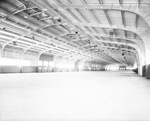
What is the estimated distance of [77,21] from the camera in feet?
49.0

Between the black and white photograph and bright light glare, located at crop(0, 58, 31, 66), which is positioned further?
bright light glare, located at crop(0, 58, 31, 66)

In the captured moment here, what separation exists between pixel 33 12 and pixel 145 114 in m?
13.8

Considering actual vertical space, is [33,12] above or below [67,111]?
above

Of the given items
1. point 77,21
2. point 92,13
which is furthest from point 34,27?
point 92,13

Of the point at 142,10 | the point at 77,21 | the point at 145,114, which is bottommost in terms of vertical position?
the point at 145,114

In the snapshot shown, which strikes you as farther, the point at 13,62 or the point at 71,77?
the point at 13,62

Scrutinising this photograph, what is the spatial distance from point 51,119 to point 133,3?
33.0 ft

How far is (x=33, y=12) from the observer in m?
13.8

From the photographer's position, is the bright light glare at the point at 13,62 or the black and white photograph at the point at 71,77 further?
the bright light glare at the point at 13,62

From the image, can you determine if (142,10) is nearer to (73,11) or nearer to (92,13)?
(92,13)

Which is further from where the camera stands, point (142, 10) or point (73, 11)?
point (73, 11)

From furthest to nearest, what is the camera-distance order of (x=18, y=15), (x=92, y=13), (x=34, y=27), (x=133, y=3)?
1. (x=34, y=27)
2. (x=18, y=15)
3. (x=92, y=13)
4. (x=133, y=3)

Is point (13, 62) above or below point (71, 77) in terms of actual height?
above

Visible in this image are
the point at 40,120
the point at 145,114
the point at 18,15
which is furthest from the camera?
the point at 18,15
